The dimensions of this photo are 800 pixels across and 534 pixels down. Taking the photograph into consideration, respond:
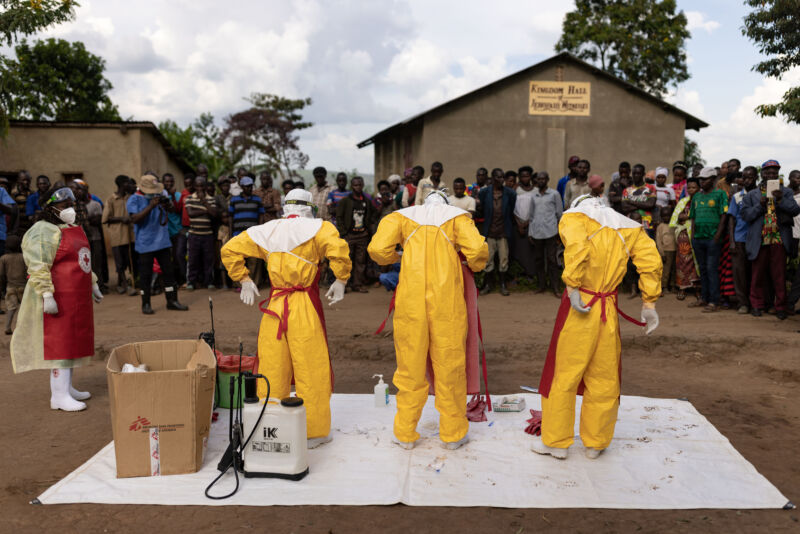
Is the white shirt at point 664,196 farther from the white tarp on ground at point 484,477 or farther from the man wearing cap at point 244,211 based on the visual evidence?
the man wearing cap at point 244,211

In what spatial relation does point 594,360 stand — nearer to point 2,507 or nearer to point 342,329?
point 2,507

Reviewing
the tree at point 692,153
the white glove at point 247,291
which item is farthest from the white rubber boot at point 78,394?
the tree at point 692,153

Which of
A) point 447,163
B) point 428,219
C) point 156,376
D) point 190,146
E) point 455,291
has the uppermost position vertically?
point 190,146

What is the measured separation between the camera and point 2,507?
3.85 m

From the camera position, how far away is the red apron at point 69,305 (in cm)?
539

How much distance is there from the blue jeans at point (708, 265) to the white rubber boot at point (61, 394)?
8.37 metres

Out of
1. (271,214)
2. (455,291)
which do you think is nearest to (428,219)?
(455,291)

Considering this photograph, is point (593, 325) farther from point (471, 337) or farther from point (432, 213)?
point (432, 213)

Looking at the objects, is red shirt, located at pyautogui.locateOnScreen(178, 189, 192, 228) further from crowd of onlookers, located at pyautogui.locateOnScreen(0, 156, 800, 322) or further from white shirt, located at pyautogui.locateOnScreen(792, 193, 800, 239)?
white shirt, located at pyautogui.locateOnScreen(792, 193, 800, 239)

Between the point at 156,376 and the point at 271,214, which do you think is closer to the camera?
the point at 156,376

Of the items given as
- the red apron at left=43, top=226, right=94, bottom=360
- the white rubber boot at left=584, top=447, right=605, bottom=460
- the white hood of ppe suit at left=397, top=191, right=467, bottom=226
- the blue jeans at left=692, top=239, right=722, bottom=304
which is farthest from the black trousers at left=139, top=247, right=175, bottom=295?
the blue jeans at left=692, top=239, right=722, bottom=304

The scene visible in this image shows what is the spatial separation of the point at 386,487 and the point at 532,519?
36.3 inches

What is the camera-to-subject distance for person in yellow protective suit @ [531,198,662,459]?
4430 mm

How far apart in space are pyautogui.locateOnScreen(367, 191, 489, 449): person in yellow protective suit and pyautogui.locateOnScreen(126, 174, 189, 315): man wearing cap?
17.6 feet
